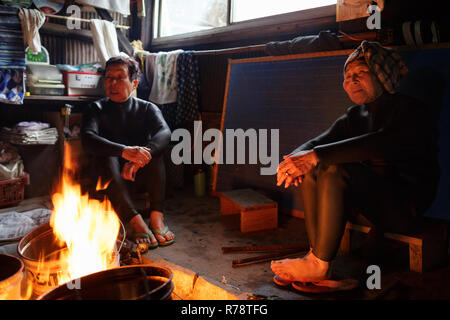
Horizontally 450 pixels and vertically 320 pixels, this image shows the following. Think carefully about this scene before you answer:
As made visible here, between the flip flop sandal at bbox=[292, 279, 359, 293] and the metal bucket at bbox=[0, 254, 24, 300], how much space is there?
1.50 metres

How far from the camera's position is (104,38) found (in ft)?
14.5

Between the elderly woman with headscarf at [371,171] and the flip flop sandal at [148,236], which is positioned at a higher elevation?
the elderly woman with headscarf at [371,171]

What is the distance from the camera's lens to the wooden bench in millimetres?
2232

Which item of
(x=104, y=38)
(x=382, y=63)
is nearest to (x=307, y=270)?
(x=382, y=63)

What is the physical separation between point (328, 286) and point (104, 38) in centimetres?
388

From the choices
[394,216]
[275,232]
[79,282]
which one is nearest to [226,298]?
[79,282]

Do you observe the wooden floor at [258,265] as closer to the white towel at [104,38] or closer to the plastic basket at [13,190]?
the plastic basket at [13,190]

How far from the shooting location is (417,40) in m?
2.63

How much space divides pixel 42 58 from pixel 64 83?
390 mm

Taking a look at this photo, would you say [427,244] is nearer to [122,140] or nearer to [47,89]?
[122,140]

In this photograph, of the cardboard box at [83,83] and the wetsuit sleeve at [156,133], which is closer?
the wetsuit sleeve at [156,133]

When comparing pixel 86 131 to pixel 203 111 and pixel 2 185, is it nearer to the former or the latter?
pixel 2 185

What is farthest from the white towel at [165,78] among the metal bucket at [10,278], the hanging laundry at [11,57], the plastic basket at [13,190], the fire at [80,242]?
the metal bucket at [10,278]

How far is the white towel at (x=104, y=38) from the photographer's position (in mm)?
4363
